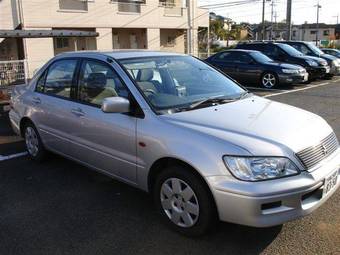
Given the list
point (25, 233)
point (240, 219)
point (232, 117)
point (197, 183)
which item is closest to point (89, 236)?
point (25, 233)

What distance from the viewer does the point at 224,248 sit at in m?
3.32

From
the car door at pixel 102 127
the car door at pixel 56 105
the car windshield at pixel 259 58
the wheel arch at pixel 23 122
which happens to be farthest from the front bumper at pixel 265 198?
the car windshield at pixel 259 58

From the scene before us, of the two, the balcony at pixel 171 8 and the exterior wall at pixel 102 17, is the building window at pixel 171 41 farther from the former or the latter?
the balcony at pixel 171 8

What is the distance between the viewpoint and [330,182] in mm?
3449

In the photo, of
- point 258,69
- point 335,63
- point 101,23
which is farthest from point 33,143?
point 101,23

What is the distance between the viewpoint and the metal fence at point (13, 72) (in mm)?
11492

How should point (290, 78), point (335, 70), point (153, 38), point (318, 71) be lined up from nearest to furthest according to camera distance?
point (290, 78), point (318, 71), point (335, 70), point (153, 38)

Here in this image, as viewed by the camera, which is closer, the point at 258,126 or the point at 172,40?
the point at 258,126

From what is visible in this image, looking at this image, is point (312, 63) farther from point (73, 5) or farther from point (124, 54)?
point (73, 5)

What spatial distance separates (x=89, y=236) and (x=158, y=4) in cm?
2704

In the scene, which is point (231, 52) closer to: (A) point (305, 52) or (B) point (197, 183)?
(A) point (305, 52)

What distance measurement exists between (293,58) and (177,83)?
1286 centimetres

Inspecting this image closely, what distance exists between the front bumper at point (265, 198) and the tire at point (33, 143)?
10.2ft

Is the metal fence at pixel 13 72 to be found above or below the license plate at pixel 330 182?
above
